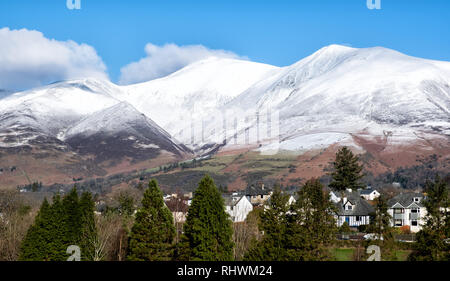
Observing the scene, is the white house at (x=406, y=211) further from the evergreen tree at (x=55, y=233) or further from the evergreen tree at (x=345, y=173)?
the evergreen tree at (x=55, y=233)

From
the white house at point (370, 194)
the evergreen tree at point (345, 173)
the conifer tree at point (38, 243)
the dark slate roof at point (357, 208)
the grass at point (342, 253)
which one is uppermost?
the evergreen tree at point (345, 173)

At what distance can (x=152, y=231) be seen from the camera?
31.9m

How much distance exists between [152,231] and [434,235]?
1521 centimetres

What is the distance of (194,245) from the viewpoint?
3073 centimetres

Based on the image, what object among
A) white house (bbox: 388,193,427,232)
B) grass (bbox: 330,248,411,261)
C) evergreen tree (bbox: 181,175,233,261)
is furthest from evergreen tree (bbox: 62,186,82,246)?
white house (bbox: 388,193,427,232)

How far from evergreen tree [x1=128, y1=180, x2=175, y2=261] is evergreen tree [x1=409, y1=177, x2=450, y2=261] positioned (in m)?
13.8

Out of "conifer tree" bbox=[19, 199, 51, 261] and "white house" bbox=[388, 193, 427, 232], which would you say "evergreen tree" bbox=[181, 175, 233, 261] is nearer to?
"conifer tree" bbox=[19, 199, 51, 261]

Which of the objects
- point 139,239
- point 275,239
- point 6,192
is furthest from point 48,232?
point 6,192

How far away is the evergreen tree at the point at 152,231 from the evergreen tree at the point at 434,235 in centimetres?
1375

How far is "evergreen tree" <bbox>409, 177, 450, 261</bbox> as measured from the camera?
29644 mm

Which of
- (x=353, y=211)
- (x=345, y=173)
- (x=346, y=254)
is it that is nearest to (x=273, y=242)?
(x=346, y=254)

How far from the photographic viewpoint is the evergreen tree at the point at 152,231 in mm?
31594

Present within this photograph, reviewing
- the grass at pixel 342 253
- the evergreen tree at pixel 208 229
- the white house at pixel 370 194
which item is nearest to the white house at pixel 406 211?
the grass at pixel 342 253
